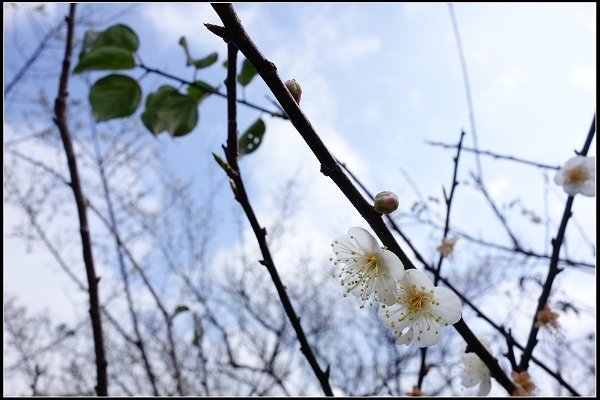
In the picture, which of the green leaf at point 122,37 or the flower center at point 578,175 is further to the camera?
the flower center at point 578,175

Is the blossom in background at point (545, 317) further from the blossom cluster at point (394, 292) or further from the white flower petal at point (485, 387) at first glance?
the blossom cluster at point (394, 292)

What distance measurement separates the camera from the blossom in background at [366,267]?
0.56 m

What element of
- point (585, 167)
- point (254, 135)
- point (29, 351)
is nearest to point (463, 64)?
point (585, 167)

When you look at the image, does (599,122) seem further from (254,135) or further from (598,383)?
(254,135)

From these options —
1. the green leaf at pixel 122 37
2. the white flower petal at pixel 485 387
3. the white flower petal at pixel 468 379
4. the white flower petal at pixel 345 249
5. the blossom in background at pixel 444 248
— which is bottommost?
the white flower petal at pixel 485 387

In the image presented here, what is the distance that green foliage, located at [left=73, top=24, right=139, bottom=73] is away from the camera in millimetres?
888

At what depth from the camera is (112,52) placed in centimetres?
91

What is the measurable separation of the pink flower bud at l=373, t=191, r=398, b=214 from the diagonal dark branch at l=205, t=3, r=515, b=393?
0.8 inches

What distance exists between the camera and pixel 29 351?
18.0 ft

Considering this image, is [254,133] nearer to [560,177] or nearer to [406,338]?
[406,338]

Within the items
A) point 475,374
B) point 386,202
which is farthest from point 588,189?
point 386,202

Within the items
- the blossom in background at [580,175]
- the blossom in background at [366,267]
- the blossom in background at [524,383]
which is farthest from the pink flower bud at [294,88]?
the blossom in background at [580,175]

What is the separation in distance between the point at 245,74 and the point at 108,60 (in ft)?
0.83

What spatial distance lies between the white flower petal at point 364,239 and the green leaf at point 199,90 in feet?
1.27
